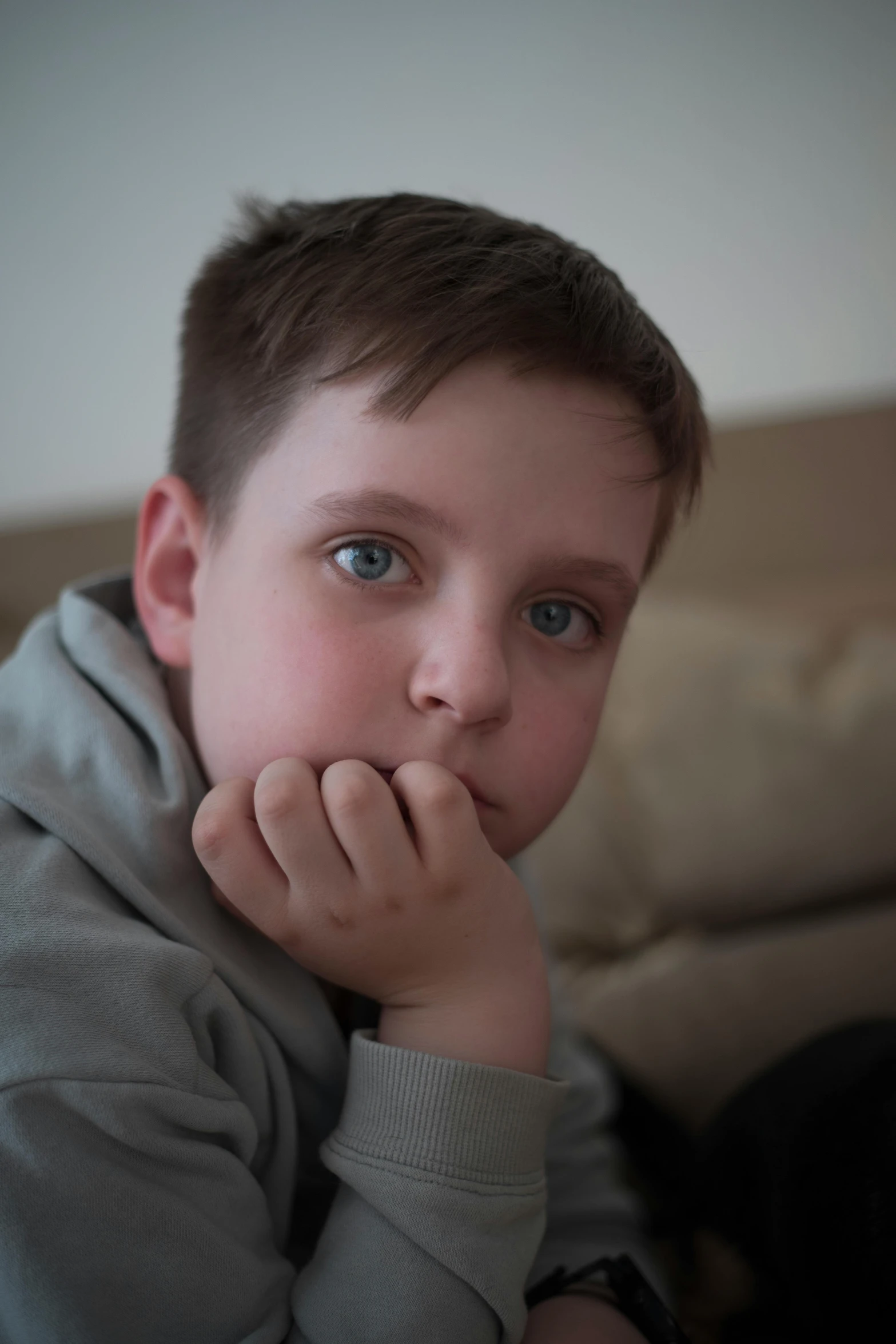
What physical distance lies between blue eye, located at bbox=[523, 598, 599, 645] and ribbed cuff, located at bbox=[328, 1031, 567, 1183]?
12.1 inches

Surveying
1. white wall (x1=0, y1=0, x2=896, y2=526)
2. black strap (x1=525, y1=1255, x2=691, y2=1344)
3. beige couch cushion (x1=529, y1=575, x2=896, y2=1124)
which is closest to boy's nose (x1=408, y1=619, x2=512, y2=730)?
black strap (x1=525, y1=1255, x2=691, y2=1344)

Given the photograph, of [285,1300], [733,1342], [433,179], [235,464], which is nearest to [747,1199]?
[733,1342]

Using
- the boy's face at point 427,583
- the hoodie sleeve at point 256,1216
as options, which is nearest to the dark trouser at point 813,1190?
the hoodie sleeve at point 256,1216

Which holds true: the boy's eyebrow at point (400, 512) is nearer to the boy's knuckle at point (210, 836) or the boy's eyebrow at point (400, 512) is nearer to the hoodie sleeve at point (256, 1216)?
the boy's knuckle at point (210, 836)

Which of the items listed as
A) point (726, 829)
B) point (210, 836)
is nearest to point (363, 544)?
point (210, 836)

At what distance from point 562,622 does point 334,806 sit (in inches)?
10.1

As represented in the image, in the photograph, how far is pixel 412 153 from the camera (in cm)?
142

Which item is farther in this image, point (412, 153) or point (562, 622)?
point (412, 153)

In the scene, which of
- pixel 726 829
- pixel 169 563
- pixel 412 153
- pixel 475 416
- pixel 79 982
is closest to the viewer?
pixel 79 982

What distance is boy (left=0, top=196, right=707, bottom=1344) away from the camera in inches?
19.0

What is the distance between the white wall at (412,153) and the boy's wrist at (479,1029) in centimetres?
108

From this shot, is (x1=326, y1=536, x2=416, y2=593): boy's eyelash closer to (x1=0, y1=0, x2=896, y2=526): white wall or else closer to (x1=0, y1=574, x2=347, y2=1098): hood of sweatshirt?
(x1=0, y1=574, x2=347, y2=1098): hood of sweatshirt

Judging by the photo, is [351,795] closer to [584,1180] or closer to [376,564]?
[376,564]

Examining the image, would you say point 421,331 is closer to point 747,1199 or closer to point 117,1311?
point 117,1311
